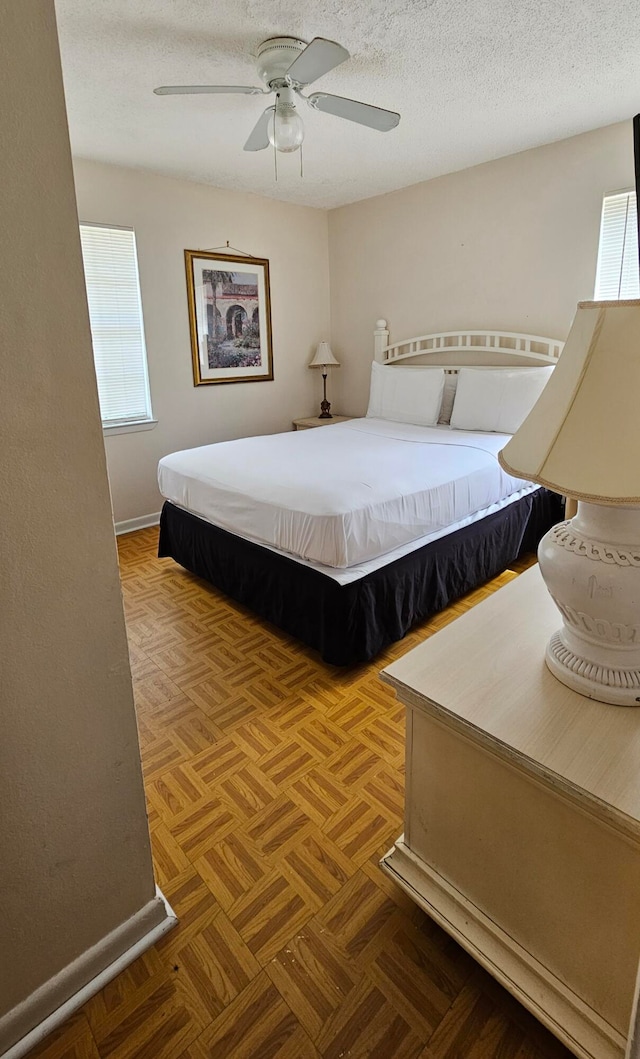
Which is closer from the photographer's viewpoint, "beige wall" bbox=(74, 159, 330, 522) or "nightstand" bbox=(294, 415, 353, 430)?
"beige wall" bbox=(74, 159, 330, 522)

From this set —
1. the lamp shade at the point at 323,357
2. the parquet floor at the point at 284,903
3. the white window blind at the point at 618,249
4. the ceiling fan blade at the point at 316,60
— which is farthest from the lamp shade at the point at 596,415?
the lamp shade at the point at 323,357

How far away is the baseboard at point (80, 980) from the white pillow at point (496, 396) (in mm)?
3169

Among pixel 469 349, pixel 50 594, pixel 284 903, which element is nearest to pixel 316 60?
pixel 50 594

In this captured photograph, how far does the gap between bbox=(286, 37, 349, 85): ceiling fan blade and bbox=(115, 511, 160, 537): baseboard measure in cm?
291

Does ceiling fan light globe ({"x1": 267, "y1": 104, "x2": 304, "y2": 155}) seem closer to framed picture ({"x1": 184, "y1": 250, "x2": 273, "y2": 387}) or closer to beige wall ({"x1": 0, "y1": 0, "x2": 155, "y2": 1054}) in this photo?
framed picture ({"x1": 184, "y1": 250, "x2": 273, "y2": 387})

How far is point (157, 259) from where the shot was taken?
380 cm

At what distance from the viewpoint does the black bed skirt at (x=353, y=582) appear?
2.16m

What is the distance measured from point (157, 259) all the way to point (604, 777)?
13.4 feet

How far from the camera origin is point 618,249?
10.5 ft

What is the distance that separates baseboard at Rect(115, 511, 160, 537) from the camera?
3.99 meters

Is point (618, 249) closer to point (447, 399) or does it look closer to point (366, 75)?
point (447, 399)

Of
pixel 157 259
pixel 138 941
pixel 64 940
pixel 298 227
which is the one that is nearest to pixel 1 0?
pixel 64 940

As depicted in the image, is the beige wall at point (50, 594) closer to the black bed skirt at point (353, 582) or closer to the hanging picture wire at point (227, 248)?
the black bed skirt at point (353, 582)

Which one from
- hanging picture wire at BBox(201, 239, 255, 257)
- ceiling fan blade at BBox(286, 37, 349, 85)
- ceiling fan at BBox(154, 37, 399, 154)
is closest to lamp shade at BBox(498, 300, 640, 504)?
ceiling fan blade at BBox(286, 37, 349, 85)
